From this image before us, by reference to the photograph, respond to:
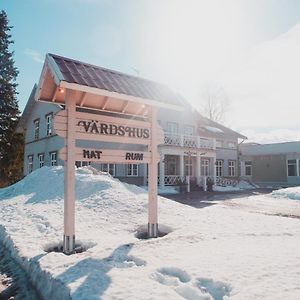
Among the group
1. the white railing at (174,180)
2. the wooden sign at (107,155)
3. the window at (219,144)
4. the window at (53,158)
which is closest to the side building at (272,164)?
the window at (219,144)

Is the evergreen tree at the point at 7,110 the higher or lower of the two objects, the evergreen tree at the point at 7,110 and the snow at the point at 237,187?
the higher

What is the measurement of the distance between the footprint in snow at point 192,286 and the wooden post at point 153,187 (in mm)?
2729

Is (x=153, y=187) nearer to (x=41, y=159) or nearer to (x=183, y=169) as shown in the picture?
(x=183, y=169)

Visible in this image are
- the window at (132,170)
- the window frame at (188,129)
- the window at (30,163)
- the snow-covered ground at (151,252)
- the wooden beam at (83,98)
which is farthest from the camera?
the window frame at (188,129)

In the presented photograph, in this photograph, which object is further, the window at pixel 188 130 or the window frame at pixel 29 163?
the window at pixel 188 130

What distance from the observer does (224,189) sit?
87.2 feet

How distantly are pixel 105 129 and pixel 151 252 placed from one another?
2724mm

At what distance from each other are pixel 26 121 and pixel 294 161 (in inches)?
1074

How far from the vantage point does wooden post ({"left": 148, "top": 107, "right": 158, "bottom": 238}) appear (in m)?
7.17

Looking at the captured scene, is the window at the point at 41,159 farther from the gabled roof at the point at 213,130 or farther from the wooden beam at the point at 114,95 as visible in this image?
the wooden beam at the point at 114,95

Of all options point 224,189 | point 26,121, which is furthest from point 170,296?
point 26,121

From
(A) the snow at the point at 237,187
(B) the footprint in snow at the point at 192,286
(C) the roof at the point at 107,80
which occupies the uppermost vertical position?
(C) the roof at the point at 107,80

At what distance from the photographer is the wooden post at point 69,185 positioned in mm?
5773

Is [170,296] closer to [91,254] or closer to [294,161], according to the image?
[91,254]
